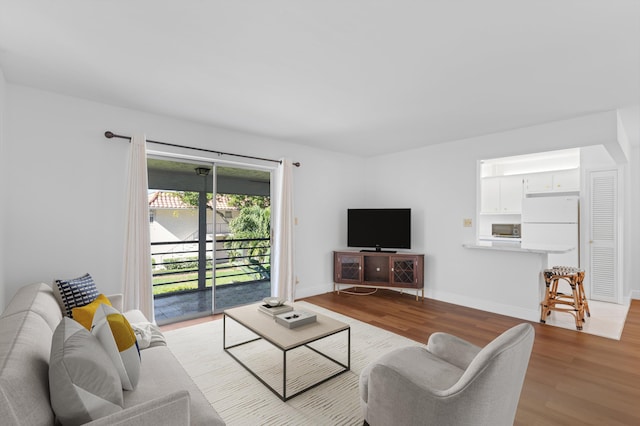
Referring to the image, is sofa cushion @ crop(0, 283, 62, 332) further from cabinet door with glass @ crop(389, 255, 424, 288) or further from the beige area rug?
cabinet door with glass @ crop(389, 255, 424, 288)

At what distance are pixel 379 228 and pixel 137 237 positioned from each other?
3601 millimetres

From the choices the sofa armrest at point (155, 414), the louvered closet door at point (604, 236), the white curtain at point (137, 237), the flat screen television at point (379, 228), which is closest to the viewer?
the sofa armrest at point (155, 414)

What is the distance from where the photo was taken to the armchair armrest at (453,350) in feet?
6.14

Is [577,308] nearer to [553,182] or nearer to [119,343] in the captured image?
[553,182]

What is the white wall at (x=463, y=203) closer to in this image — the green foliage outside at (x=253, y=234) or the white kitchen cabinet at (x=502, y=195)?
→ the white kitchen cabinet at (x=502, y=195)

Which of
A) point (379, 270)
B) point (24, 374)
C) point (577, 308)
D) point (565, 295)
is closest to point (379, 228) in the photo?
point (379, 270)

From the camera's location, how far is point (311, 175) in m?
5.12

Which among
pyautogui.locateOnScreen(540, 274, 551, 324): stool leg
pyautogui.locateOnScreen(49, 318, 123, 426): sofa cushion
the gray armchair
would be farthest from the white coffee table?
pyautogui.locateOnScreen(540, 274, 551, 324): stool leg

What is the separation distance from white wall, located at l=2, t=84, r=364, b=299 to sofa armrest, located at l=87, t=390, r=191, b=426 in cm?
261

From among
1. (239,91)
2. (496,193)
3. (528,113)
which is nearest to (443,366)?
(239,91)

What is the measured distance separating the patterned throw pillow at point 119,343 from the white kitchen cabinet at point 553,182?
6453 mm

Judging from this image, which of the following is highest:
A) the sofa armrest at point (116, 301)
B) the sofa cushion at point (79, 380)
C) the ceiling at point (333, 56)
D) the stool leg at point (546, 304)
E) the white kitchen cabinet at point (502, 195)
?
the ceiling at point (333, 56)

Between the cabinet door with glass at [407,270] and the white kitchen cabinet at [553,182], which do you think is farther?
the white kitchen cabinet at [553,182]

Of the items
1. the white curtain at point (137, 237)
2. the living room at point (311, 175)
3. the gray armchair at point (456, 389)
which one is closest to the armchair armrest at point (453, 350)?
the gray armchair at point (456, 389)
